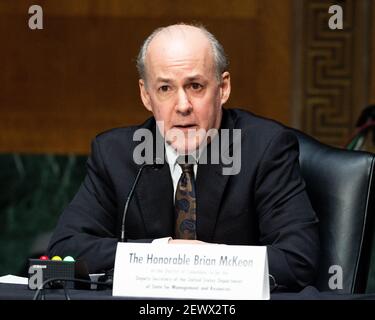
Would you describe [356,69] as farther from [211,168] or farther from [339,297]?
[339,297]

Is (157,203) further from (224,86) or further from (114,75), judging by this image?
(114,75)

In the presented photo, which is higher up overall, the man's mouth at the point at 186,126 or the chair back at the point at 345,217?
the man's mouth at the point at 186,126

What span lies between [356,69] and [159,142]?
8.84 feet

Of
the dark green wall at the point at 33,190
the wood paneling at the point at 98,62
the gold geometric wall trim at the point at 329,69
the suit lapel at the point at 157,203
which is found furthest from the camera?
the dark green wall at the point at 33,190

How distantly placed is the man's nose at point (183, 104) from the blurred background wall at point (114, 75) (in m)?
2.67

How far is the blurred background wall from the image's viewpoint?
5605mm

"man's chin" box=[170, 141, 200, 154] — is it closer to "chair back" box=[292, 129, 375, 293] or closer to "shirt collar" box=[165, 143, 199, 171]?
"shirt collar" box=[165, 143, 199, 171]

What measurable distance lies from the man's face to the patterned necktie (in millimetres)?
87

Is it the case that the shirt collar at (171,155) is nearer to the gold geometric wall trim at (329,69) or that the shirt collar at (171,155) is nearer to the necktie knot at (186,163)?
the necktie knot at (186,163)

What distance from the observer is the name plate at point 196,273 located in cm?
222

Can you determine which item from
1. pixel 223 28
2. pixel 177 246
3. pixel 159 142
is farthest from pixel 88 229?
pixel 223 28

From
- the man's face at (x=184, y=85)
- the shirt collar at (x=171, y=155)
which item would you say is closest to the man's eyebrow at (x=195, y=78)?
the man's face at (x=184, y=85)

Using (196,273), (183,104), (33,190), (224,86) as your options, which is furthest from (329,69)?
(196,273)

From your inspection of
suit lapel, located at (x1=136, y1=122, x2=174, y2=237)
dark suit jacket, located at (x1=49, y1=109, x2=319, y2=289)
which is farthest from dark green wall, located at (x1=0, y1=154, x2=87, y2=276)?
suit lapel, located at (x1=136, y1=122, x2=174, y2=237)
